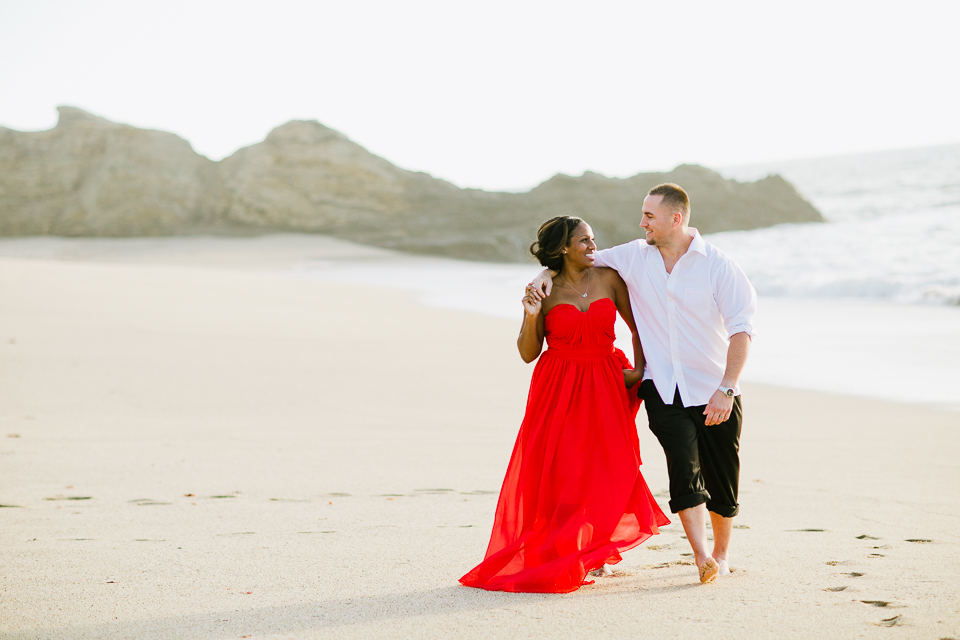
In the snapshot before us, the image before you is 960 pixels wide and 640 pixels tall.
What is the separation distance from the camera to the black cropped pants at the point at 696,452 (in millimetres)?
3238

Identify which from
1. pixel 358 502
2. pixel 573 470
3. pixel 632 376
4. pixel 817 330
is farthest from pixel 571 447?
pixel 817 330

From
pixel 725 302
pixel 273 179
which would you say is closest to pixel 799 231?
pixel 273 179

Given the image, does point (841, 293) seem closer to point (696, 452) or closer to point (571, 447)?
point (696, 452)

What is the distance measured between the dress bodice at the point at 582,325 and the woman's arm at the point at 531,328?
0.05 metres

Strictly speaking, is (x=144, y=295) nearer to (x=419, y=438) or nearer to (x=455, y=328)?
(x=455, y=328)

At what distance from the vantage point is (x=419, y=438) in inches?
238

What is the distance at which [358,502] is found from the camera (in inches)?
176

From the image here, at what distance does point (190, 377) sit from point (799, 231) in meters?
29.8

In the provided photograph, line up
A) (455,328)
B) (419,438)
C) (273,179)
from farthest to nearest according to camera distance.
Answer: (273,179) < (455,328) < (419,438)

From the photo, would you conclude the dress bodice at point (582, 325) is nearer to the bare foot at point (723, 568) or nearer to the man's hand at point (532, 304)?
the man's hand at point (532, 304)

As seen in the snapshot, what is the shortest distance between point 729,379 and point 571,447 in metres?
0.68

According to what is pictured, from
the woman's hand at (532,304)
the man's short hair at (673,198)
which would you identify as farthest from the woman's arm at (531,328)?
the man's short hair at (673,198)

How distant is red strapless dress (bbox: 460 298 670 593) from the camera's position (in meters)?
3.19

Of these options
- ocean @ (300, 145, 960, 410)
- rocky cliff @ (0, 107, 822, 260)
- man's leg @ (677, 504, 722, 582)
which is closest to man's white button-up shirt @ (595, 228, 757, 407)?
man's leg @ (677, 504, 722, 582)
